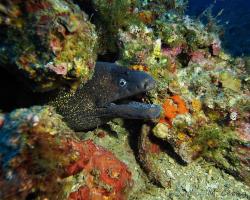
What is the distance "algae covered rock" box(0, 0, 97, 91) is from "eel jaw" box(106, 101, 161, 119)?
1.29m

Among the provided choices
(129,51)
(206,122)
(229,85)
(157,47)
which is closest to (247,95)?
(229,85)

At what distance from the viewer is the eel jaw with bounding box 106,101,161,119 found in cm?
400

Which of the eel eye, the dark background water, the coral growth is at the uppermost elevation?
the eel eye

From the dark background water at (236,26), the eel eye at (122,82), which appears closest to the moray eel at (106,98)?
the eel eye at (122,82)

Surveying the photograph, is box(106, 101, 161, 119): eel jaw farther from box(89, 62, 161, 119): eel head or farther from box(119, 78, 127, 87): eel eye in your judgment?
box(119, 78, 127, 87): eel eye

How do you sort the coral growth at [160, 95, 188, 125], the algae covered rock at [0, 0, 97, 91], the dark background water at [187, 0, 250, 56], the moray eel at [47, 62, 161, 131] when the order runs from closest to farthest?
1. the algae covered rock at [0, 0, 97, 91]
2. the moray eel at [47, 62, 161, 131]
3. the coral growth at [160, 95, 188, 125]
4. the dark background water at [187, 0, 250, 56]

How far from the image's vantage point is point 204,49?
547 centimetres

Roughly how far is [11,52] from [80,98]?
1.53 m

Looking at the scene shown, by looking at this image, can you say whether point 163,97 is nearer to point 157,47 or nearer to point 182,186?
point 157,47

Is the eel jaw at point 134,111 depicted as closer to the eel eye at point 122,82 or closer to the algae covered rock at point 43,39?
the eel eye at point 122,82

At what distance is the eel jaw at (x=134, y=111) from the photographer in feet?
13.1

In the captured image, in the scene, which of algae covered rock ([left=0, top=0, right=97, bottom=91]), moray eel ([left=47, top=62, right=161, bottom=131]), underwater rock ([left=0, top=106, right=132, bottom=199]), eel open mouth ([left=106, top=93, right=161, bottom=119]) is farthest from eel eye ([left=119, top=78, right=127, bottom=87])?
underwater rock ([left=0, top=106, right=132, bottom=199])

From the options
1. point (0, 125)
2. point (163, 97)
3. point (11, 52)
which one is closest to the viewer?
point (0, 125)

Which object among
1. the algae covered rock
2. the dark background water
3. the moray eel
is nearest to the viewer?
the algae covered rock
